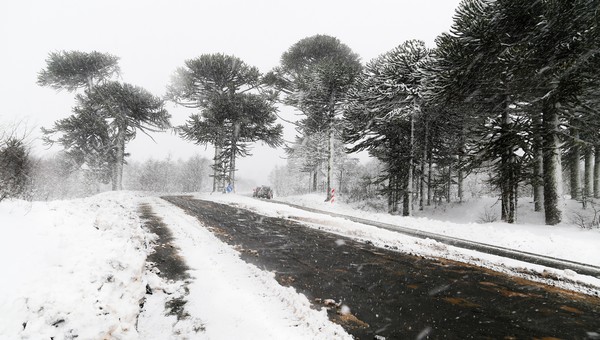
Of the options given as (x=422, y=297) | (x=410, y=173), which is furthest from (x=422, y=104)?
Answer: (x=422, y=297)

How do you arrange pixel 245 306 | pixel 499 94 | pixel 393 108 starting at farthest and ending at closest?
pixel 393 108
pixel 499 94
pixel 245 306

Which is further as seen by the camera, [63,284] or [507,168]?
[507,168]

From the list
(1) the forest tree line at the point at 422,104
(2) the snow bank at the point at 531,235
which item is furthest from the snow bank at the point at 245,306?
(1) the forest tree line at the point at 422,104

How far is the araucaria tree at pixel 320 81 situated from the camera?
63.6 feet

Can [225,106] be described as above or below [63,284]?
above

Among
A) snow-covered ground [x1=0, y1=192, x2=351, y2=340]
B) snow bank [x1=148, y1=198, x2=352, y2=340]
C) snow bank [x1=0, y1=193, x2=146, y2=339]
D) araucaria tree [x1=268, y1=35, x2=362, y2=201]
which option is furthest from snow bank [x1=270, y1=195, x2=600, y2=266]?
araucaria tree [x1=268, y1=35, x2=362, y2=201]

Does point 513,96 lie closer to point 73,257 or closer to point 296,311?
point 296,311

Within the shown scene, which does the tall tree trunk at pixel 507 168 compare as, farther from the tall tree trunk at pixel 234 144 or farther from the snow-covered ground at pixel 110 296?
the tall tree trunk at pixel 234 144

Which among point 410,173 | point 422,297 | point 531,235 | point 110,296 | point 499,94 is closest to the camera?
point 110,296

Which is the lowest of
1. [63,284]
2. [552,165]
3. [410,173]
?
[63,284]

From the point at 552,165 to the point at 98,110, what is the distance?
98.6 feet

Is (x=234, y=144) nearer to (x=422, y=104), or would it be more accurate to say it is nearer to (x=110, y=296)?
(x=422, y=104)

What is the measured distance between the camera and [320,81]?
63.4 ft

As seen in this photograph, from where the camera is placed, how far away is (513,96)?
38.9 ft
